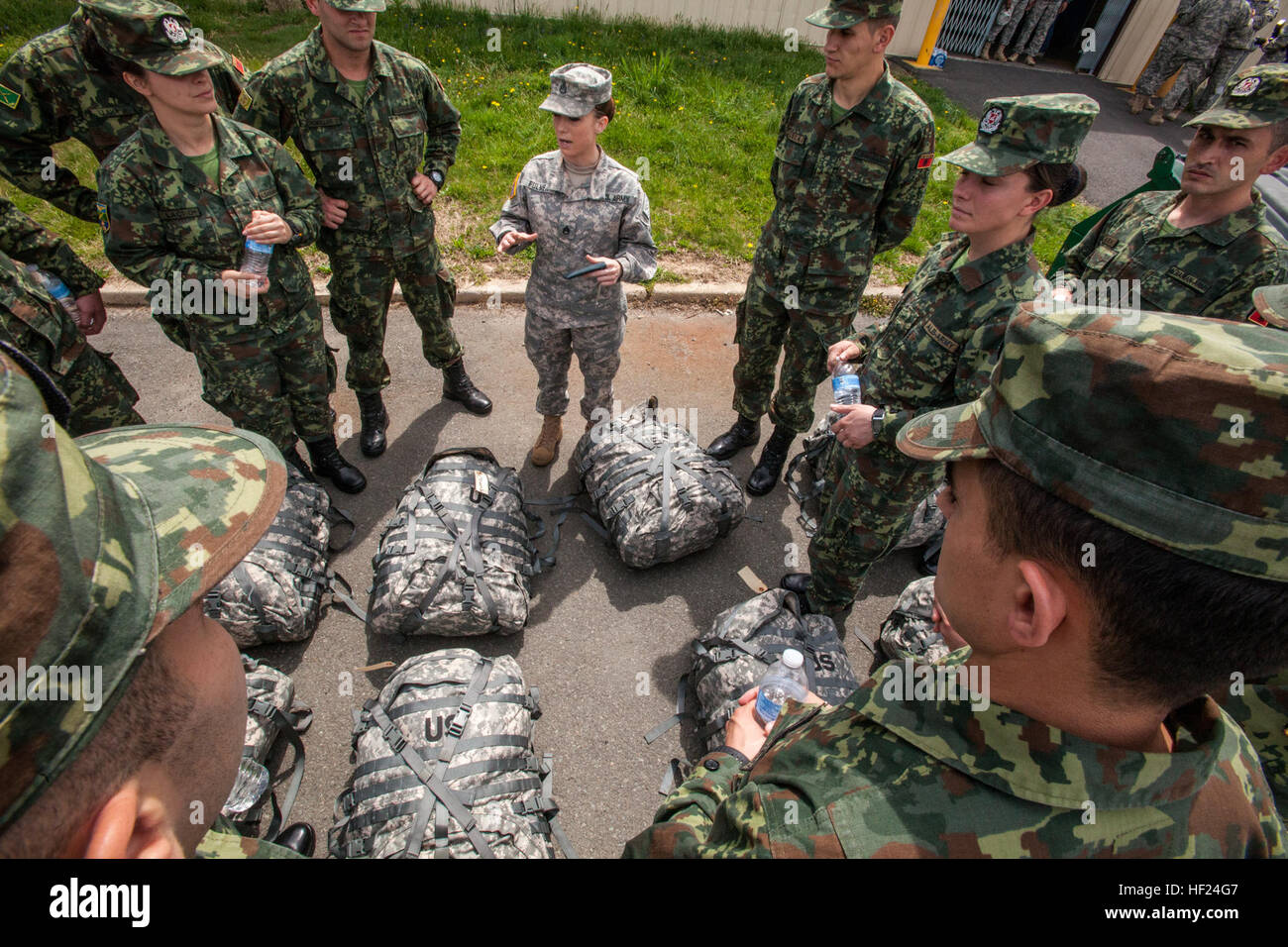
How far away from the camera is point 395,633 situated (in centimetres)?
335

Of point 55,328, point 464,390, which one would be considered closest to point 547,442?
point 464,390

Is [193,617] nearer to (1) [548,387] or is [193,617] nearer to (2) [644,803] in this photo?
(2) [644,803]

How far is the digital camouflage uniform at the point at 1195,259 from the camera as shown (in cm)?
328

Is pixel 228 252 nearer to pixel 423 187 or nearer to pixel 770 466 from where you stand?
pixel 423 187

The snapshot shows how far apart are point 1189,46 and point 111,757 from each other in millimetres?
14686

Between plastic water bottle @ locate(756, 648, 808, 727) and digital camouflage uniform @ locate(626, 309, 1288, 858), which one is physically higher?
digital camouflage uniform @ locate(626, 309, 1288, 858)

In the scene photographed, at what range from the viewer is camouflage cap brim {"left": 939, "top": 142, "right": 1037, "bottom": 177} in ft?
8.32

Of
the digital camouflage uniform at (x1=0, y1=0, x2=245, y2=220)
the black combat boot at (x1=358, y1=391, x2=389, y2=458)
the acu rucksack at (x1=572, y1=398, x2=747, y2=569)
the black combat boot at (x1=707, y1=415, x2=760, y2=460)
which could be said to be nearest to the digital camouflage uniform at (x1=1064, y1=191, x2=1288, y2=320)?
the black combat boot at (x1=707, y1=415, x2=760, y2=460)

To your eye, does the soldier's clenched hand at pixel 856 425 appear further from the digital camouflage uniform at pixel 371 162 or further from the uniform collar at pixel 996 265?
the digital camouflage uniform at pixel 371 162

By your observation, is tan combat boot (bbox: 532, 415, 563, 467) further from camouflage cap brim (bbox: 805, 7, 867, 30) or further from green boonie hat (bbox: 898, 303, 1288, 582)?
green boonie hat (bbox: 898, 303, 1288, 582)

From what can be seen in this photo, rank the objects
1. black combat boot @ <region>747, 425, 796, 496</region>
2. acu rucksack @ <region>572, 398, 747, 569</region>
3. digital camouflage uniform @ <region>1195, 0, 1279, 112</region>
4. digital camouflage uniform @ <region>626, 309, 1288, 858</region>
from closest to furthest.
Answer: digital camouflage uniform @ <region>626, 309, 1288, 858</region> → acu rucksack @ <region>572, 398, 747, 569</region> → black combat boot @ <region>747, 425, 796, 496</region> → digital camouflage uniform @ <region>1195, 0, 1279, 112</region>

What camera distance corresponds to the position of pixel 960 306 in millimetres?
2715

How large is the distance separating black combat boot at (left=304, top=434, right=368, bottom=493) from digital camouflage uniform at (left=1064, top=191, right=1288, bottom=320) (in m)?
4.84

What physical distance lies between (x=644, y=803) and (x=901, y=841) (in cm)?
211
